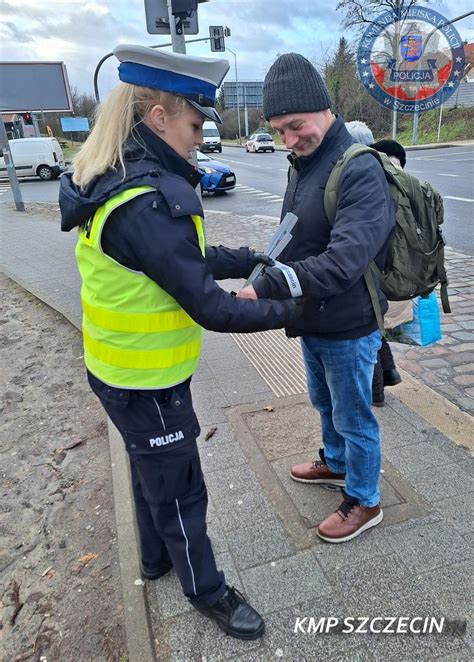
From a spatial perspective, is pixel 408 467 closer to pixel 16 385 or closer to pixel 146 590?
pixel 146 590

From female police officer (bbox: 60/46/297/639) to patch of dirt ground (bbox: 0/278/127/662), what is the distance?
0.64 metres

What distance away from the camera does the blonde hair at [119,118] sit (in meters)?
1.57

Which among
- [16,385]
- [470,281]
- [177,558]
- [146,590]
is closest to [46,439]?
[16,385]

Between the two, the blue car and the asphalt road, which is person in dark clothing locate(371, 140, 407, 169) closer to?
the asphalt road

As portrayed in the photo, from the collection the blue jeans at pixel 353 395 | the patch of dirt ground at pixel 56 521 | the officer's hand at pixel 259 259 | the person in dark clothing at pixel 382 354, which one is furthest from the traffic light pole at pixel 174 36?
the blue jeans at pixel 353 395

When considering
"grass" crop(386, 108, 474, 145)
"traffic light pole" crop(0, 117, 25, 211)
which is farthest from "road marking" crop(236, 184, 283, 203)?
"grass" crop(386, 108, 474, 145)

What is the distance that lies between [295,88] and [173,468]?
1.52m

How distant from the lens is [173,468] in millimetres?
1829

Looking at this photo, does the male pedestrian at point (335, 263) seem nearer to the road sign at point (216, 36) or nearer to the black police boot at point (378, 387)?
the black police boot at point (378, 387)

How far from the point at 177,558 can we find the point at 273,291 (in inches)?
43.8

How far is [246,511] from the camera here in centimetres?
261

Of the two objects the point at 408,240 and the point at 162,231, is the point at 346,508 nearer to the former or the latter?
the point at 408,240

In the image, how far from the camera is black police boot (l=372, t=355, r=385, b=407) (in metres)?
3.36

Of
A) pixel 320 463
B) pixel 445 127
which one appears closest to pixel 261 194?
pixel 320 463
